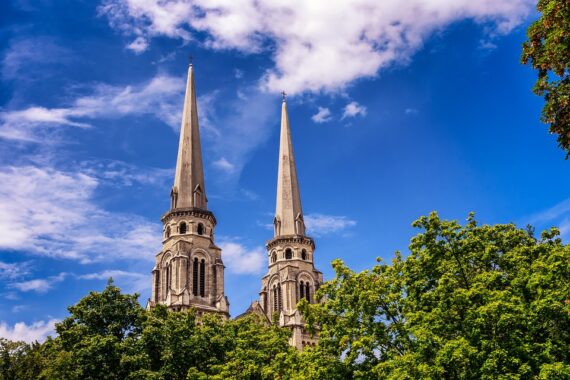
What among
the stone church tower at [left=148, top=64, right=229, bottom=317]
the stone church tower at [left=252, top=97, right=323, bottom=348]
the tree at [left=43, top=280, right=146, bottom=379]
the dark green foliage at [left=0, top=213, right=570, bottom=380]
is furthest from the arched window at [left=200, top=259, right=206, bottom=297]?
the tree at [left=43, top=280, right=146, bottom=379]

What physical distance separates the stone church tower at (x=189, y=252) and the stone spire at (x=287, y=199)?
8546 mm

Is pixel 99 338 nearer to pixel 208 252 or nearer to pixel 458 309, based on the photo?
pixel 458 309

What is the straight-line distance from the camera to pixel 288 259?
63.3m

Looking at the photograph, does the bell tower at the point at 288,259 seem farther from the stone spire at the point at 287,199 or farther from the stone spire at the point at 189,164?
the stone spire at the point at 189,164

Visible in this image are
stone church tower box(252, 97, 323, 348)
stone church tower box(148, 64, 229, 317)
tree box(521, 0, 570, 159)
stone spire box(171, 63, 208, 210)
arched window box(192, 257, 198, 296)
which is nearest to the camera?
tree box(521, 0, 570, 159)

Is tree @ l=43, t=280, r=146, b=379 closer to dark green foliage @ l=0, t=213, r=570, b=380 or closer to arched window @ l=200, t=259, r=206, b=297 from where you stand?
dark green foliage @ l=0, t=213, r=570, b=380

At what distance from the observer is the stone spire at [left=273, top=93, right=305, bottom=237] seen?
212 feet

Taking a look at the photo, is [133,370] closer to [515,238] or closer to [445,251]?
[445,251]

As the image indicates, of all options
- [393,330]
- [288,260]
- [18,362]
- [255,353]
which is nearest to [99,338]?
[18,362]

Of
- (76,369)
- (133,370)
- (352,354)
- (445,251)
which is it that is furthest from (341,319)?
(76,369)

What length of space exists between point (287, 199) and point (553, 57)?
5060cm

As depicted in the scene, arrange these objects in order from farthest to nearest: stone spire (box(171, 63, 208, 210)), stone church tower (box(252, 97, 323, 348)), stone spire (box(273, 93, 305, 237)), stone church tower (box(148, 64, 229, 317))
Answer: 1. stone spire (box(273, 93, 305, 237))
2. stone church tower (box(252, 97, 323, 348))
3. stone spire (box(171, 63, 208, 210))
4. stone church tower (box(148, 64, 229, 317))

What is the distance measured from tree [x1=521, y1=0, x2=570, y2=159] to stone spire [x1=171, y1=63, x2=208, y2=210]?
4525 centimetres

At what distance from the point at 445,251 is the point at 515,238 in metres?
3.53
